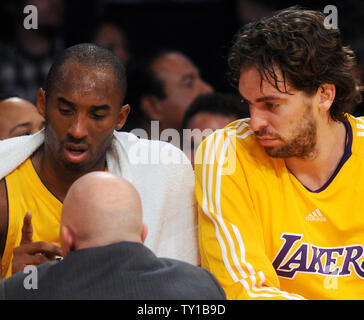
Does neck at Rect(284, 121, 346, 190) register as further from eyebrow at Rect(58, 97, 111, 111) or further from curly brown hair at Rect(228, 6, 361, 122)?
eyebrow at Rect(58, 97, 111, 111)

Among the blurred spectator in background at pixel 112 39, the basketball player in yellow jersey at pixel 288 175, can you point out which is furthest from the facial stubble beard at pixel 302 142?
the blurred spectator in background at pixel 112 39

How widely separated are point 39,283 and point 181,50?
2855mm

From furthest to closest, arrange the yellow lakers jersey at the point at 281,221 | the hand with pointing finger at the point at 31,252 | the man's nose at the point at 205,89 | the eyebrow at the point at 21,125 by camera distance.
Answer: the man's nose at the point at 205,89, the eyebrow at the point at 21,125, the yellow lakers jersey at the point at 281,221, the hand with pointing finger at the point at 31,252

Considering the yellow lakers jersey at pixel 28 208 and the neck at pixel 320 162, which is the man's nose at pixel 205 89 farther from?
the yellow lakers jersey at pixel 28 208

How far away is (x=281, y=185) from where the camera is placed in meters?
2.19

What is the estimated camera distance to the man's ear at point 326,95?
225 centimetres

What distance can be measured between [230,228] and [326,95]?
0.63m

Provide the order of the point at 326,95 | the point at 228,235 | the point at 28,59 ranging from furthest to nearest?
1. the point at 28,59
2. the point at 326,95
3. the point at 228,235

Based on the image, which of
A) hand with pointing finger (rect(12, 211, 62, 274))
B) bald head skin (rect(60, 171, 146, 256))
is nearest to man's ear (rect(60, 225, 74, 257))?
bald head skin (rect(60, 171, 146, 256))

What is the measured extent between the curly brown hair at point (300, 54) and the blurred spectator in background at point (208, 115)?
717 mm

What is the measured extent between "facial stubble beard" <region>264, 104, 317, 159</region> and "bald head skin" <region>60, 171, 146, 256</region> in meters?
0.73

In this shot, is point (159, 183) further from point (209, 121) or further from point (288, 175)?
point (209, 121)

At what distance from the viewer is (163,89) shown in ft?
12.4

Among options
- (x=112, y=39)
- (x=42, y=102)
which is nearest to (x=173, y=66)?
(x=112, y=39)
